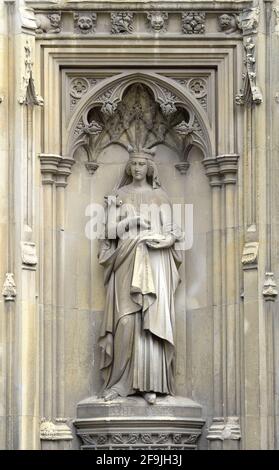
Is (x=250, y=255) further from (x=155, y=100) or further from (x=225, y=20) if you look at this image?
(x=225, y=20)

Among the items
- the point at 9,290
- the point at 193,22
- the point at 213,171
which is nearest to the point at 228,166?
the point at 213,171

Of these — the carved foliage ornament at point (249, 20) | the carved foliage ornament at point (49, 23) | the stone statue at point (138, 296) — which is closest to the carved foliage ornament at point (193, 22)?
the carved foliage ornament at point (249, 20)

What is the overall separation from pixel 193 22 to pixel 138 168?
1.76 m

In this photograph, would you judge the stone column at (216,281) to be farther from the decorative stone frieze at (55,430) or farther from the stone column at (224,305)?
the decorative stone frieze at (55,430)

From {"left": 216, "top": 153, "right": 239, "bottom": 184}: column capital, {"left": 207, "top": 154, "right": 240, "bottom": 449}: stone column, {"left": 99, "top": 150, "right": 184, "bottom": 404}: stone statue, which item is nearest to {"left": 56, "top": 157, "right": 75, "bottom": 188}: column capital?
{"left": 99, "top": 150, "right": 184, "bottom": 404}: stone statue

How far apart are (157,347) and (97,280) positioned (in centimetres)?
111

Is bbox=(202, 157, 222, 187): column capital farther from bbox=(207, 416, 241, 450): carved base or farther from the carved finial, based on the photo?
bbox=(207, 416, 241, 450): carved base

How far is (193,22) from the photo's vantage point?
2517cm

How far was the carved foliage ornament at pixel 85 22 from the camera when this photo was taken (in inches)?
990

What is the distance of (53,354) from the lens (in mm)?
25047

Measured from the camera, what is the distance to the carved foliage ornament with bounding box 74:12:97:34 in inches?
990

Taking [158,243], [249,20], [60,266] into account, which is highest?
[249,20]

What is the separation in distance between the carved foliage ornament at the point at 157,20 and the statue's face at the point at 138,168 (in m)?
1.49
